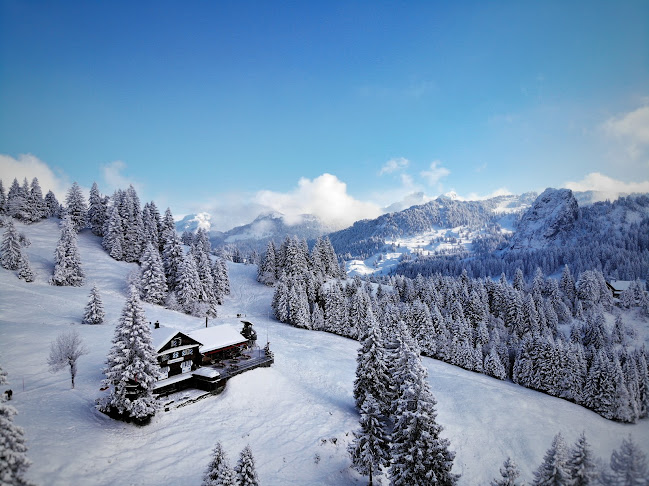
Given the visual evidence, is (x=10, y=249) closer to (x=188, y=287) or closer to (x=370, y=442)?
(x=188, y=287)

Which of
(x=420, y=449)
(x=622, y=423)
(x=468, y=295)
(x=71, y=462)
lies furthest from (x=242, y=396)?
(x=468, y=295)

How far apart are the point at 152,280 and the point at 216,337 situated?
27641 mm

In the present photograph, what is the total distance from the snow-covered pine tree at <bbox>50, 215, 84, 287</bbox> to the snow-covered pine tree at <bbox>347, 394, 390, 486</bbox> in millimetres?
58721

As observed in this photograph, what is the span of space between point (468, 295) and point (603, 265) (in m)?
87.9

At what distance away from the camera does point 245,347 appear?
133ft

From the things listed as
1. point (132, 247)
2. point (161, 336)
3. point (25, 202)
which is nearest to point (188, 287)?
point (132, 247)

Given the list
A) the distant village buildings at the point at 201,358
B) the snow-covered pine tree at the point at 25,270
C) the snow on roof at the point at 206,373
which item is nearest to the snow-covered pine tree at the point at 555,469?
the snow on roof at the point at 206,373

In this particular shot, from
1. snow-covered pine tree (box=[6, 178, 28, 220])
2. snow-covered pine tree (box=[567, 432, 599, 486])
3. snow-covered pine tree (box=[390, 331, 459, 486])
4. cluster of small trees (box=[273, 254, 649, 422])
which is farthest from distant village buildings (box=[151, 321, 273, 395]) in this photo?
snow-covered pine tree (box=[6, 178, 28, 220])

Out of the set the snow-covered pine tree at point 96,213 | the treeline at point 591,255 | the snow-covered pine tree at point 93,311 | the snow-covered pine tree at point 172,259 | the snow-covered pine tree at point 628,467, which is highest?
the snow-covered pine tree at point 96,213

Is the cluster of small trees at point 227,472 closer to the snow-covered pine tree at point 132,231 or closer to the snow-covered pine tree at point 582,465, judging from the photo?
the snow-covered pine tree at point 582,465

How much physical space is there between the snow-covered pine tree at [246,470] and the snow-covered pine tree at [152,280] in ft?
160

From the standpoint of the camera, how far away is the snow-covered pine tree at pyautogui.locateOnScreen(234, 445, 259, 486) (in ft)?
50.9

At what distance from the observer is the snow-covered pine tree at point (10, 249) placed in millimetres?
50031

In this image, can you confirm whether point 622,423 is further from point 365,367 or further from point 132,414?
point 132,414
